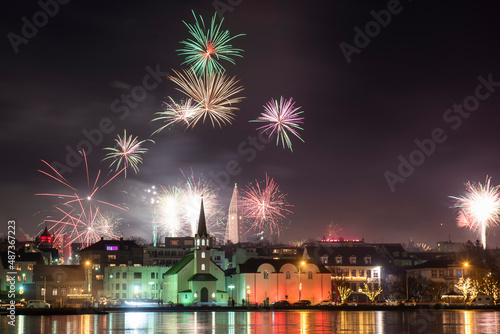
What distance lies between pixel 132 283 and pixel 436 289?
226 feet

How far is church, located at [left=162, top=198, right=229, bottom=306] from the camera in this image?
126 metres

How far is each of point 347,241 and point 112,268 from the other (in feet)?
241

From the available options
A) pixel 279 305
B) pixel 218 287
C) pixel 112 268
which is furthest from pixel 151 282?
Answer: pixel 279 305

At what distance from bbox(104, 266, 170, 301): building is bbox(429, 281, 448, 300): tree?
62106 millimetres

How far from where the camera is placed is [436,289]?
12825 centimetres

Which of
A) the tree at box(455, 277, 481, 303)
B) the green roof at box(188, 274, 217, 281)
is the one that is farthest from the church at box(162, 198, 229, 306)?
the tree at box(455, 277, 481, 303)

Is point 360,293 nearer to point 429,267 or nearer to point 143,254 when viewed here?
point 429,267

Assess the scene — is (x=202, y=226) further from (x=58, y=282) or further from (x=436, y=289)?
(x=436, y=289)

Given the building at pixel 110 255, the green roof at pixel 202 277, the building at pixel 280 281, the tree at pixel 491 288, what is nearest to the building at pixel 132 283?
the building at pixel 110 255

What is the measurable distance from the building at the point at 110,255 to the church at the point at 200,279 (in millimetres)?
25133

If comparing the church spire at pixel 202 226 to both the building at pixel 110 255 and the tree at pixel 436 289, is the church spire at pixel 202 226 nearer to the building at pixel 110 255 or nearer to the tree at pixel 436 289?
the building at pixel 110 255

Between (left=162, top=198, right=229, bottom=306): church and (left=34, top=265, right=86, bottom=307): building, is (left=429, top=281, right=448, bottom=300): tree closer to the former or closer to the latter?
(left=162, top=198, right=229, bottom=306): church

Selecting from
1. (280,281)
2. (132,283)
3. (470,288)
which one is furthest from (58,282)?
(470,288)

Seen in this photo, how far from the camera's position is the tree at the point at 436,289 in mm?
127562
